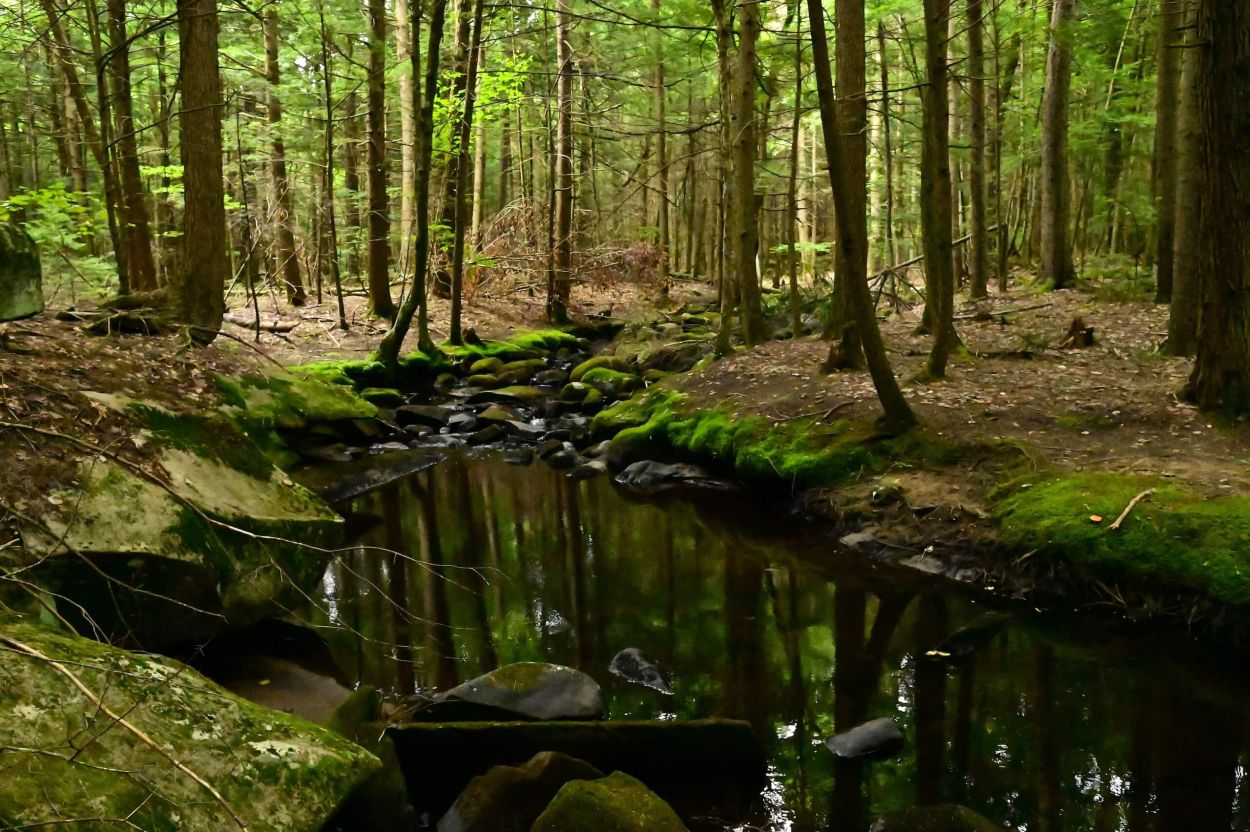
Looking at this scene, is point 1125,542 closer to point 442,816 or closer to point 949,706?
point 949,706

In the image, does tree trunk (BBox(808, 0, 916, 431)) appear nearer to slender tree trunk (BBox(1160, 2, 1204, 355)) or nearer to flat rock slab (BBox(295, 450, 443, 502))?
slender tree trunk (BBox(1160, 2, 1204, 355))

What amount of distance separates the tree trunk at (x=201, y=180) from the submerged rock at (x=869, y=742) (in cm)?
798

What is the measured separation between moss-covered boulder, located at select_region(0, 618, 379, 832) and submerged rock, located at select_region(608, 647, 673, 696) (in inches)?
89.5

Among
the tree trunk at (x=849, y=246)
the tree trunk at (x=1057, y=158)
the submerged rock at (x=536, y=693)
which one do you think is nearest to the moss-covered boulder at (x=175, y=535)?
the submerged rock at (x=536, y=693)

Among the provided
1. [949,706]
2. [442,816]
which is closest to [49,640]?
[442,816]

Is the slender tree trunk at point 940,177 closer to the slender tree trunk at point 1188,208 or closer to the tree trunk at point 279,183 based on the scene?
the slender tree trunk at point 1188,208

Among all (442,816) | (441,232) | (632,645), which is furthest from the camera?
(441,232)

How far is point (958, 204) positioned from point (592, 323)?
1201 centimetres

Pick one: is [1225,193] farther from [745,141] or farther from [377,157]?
[377,157]

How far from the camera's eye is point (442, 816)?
4078mm

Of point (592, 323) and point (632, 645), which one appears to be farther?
point (592, 323)

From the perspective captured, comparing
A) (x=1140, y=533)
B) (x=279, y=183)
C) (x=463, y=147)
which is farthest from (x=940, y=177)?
(x=279, y=183)

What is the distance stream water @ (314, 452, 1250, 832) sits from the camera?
4328mm

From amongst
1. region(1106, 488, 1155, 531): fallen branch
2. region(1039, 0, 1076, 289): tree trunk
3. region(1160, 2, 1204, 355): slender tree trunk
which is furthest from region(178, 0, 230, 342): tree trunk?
region(1039, 0, 1076, 289): tree trunk
